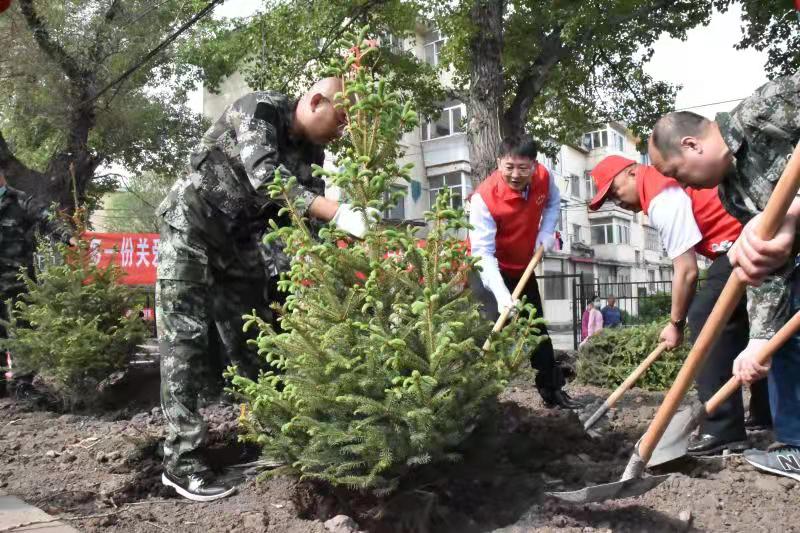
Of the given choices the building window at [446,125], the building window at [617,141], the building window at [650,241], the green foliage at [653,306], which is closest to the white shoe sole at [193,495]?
the green foliage at [653,306]

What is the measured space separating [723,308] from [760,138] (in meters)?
0.72

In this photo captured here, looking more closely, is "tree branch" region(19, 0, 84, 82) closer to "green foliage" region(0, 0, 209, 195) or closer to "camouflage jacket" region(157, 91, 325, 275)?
"green foliage" region(0, 0, 209, 195)

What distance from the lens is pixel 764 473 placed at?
2.71m

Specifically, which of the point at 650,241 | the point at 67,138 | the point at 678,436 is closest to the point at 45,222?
the point at 678,436

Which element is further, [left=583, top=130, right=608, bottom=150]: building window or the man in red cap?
[left=583, top=130, right=608, bottom=150]: building window

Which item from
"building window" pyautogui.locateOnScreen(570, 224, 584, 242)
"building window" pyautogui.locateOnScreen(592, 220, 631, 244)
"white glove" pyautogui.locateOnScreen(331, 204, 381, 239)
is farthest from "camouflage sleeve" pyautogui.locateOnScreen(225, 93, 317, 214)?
"building window" pyautogui.locateOnScreen(592, 220, 631, 244)

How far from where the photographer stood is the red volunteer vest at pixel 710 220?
338 centimetres

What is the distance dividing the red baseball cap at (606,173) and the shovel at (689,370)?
1476mm

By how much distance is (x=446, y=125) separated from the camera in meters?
27.8

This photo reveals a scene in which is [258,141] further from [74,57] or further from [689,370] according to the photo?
[74,57]

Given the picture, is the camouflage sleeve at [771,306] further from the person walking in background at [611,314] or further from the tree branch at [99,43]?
the tree branch at [99,43]

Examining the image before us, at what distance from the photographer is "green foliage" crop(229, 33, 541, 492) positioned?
193cm

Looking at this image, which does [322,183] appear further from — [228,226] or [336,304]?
[336,304]

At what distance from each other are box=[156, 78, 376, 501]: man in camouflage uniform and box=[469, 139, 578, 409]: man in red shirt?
121cm
